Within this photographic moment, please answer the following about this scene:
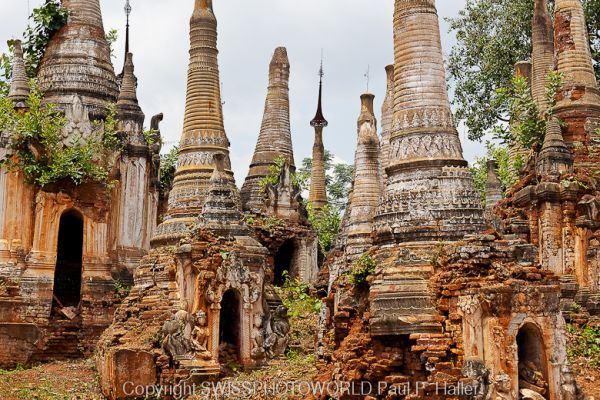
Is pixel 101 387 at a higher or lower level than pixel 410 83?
lower

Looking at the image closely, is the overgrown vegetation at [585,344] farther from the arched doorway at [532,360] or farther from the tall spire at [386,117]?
the arched doorway at [532,360]

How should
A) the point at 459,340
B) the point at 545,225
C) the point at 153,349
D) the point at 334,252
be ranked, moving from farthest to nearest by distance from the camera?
1. the point at 334,252
2. the point at 545,225
3. the point at 153,349
4. the point at 459,340

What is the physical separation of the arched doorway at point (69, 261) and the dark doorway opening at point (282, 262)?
18.6 feet

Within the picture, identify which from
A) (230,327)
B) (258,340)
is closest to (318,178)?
(230,327)

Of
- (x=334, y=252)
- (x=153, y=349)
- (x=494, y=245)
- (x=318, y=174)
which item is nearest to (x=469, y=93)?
(x=318, y=174)

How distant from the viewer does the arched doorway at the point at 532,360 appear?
33.9ft

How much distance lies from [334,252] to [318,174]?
12.1 meters

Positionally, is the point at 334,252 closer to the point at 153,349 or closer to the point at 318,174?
the point at 153,349

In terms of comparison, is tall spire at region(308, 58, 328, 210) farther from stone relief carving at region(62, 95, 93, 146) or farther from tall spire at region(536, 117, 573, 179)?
tall spire at region(536, 117, 573, 179)

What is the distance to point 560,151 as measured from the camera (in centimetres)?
1816

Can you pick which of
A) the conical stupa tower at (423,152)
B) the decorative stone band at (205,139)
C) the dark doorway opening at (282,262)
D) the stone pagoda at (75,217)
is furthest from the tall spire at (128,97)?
the conical stupa tower at (423,152)

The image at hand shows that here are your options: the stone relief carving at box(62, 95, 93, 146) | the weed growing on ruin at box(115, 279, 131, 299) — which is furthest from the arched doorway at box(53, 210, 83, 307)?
the stone relief carving at box(62, 95, 93, 146)

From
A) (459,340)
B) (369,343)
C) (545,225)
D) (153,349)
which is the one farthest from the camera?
(545,225)

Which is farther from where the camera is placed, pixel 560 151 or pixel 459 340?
pixel 560 151
